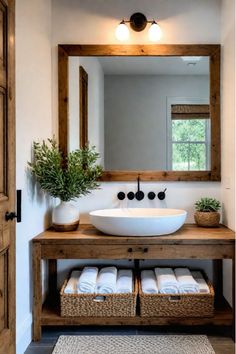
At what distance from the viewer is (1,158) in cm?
187

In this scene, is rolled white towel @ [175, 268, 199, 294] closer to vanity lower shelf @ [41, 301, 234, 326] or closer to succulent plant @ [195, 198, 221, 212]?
vanity lower shelf @ [41, 301, 234, 326]

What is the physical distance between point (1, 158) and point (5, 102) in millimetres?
305

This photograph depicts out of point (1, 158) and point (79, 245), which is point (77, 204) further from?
point (1, 158)

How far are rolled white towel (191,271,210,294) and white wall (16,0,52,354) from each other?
1.21 metres

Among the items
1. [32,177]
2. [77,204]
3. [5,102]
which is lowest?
[77,204]

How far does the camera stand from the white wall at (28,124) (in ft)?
7.35

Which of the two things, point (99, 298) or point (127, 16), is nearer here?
point (99, 298)

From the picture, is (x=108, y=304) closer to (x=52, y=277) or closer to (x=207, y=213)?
(x=52, y=277)

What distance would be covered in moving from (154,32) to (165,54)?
0.19 meters

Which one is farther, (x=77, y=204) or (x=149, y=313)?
(x=77, y=204)

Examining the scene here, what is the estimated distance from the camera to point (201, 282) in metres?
2.65

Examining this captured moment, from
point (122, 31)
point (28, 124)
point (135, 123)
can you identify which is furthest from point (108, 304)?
point (122, 31)

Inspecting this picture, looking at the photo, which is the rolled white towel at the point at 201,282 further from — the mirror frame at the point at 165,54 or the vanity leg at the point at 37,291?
the vanity leg at the point at 37,291

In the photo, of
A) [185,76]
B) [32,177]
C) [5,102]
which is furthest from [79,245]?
[185,76]
